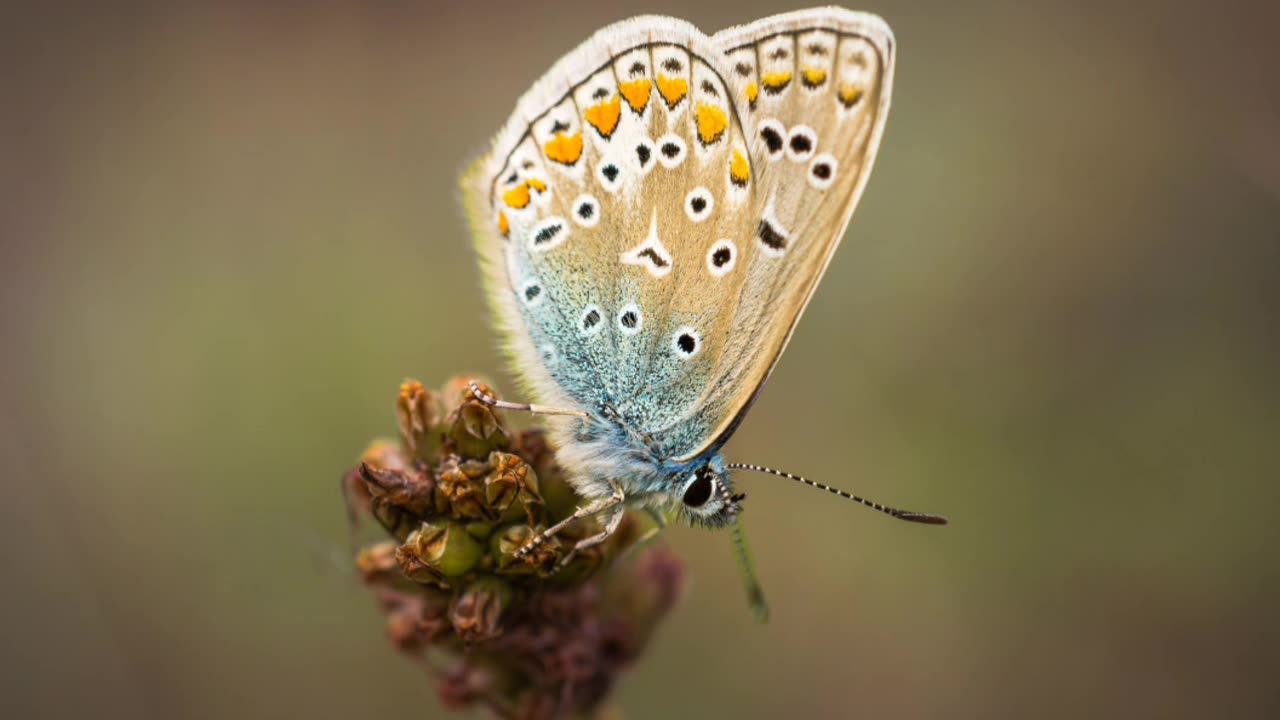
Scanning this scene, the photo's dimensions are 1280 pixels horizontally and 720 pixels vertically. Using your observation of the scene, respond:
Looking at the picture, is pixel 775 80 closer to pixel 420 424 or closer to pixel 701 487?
pixel 701 487

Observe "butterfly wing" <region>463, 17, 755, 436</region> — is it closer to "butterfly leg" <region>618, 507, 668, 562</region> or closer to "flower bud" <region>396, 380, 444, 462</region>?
"butterfly leg" <region>618, 507, 668, 562</region>

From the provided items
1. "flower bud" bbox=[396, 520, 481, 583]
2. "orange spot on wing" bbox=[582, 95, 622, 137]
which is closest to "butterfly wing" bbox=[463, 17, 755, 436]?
"orange spot on wing" bbox=[582, 95, 622, 137]

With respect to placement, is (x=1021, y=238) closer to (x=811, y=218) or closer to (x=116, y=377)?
(x=811, y=218)

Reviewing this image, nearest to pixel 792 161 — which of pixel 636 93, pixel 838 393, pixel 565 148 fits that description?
pixel 636 93

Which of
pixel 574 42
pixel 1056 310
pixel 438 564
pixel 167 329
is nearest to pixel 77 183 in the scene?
pixel 167 329

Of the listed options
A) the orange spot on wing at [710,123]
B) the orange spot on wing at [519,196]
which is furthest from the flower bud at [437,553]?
the orange spot on wing at [710,123]

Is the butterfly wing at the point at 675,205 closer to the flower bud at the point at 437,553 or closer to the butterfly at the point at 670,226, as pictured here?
the butterfly at the point at 670,226
